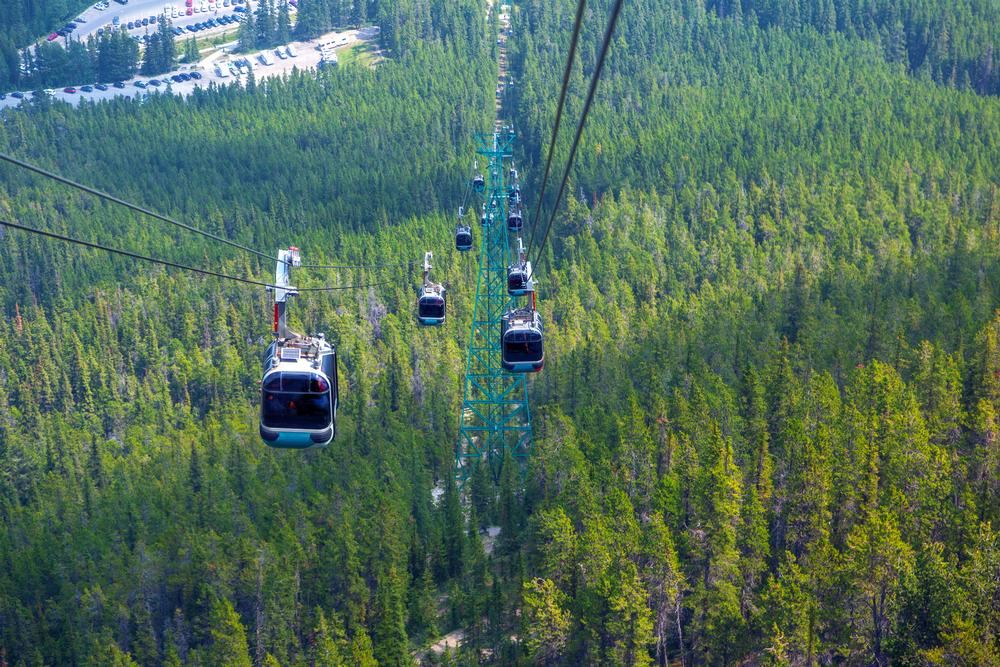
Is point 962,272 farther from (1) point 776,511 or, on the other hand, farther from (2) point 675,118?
(2) point 675,118

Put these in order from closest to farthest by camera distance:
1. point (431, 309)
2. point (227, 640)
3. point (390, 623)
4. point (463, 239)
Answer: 1. point (390, 623)
2. point (227, 640)
3. point (431, 309)
4. point (463, 239)

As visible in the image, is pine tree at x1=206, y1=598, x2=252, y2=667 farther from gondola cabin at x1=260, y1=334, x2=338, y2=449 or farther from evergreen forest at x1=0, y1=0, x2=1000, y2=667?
gondola cabin at x1=260, y1=334, x2=338, y2=449

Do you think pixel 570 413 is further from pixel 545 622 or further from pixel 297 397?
pixel 297 397

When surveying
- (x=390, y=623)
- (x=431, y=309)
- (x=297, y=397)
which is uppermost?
(x=297, y=397)

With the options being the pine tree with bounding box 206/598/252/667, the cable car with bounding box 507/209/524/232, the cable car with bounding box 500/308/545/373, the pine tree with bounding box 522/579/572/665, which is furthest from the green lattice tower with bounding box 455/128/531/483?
the pine tree with bounding box 206/598/252/667

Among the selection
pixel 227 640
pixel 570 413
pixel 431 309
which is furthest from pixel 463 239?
pixel 227 640

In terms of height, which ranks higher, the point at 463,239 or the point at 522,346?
the point at 522,346
